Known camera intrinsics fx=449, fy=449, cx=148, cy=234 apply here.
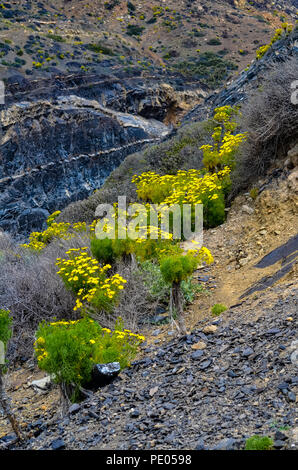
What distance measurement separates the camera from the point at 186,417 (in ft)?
10.6

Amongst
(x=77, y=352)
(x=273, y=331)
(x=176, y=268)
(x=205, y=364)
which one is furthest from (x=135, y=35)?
(x=205, y=364)

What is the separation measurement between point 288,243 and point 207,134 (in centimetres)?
711

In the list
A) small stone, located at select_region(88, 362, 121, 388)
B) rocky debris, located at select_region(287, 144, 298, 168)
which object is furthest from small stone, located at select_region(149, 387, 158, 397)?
rocky debris, located at select_region(287, 144, 298, 168)

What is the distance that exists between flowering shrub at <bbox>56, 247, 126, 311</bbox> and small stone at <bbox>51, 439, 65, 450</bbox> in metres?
2.04

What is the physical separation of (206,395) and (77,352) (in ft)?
4.17

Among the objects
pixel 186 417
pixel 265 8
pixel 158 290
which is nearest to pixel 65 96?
pixel 158 290

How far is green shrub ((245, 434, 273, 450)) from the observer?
8.20 ft

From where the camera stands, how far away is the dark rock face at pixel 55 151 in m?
32.4

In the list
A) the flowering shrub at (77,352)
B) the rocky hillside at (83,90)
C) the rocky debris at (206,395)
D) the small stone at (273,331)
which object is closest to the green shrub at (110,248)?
the flowering shrub at (77,352)

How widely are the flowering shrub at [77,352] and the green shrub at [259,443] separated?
191cm

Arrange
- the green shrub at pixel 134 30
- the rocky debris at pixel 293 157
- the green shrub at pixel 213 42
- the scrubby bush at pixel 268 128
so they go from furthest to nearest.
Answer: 1. the green shrub at pixel 134 30
2. the green shrub at pixel 213 42
3. the scrubby bush at pixel 268 128
4. the rocky debris at pixel 293 157

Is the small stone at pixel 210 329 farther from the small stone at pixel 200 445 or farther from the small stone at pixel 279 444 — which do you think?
the small stone at pixel 279 444

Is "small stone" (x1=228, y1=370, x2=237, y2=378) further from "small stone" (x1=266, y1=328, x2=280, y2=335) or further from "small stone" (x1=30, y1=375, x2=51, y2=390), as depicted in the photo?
"small stone" (x1=30, y1=375, x2=51, y2=390)

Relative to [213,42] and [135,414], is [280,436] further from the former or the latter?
[213,42]
